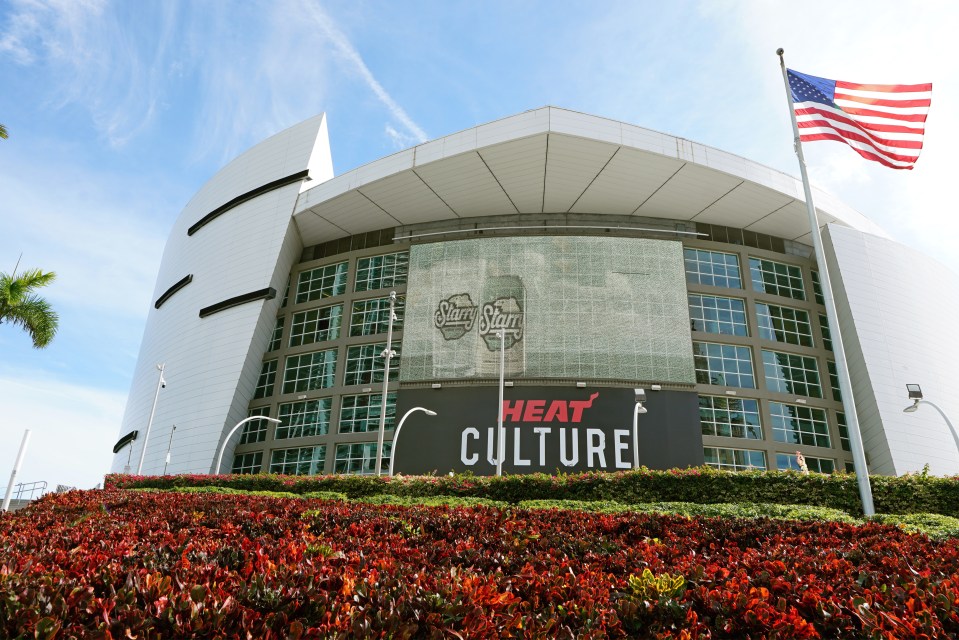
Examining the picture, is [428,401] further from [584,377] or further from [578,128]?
[578,128]

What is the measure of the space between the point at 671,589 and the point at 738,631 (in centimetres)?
46

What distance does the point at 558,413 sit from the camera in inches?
1383

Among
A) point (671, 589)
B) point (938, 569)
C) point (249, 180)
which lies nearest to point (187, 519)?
point (671, 589)

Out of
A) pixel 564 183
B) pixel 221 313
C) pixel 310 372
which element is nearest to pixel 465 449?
pixel 310 372

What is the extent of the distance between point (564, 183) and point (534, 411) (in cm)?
1390

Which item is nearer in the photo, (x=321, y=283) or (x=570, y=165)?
(x=570, y=165)

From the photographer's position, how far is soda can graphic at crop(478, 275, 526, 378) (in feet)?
121

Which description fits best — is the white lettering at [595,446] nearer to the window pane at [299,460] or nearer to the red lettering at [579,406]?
the red lettering at [579,406]

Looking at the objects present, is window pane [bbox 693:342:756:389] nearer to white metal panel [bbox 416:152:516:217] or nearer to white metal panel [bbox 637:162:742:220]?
white metal panel [bbox 637:162:742:220]

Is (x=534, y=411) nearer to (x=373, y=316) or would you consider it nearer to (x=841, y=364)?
(x=373, y=316)

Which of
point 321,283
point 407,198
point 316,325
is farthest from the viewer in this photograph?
point 321,283

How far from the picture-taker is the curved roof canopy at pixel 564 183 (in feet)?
115

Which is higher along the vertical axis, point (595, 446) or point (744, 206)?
point (744, 206)

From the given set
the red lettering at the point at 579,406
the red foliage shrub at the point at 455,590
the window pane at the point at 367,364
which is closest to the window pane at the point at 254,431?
the window pane at the point at 367,364
